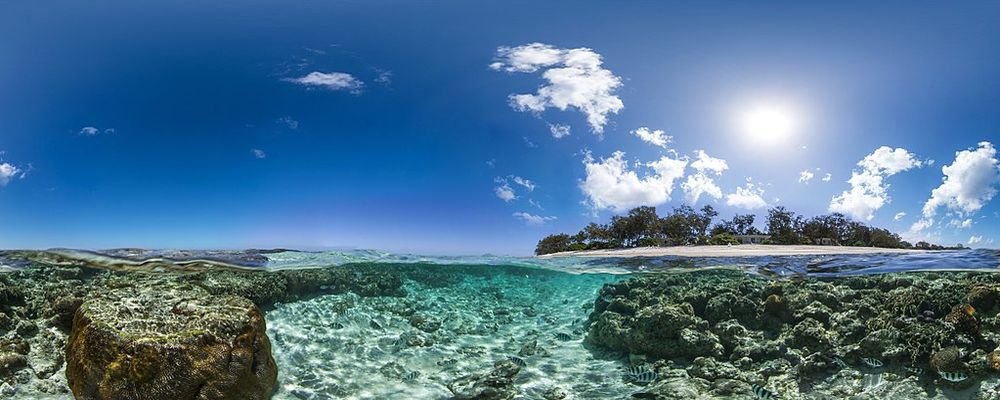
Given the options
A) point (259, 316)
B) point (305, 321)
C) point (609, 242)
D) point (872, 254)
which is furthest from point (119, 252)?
point (609, 242)

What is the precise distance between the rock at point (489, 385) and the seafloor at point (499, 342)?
0.03m

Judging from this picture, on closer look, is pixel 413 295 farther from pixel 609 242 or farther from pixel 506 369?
pixel 609 242

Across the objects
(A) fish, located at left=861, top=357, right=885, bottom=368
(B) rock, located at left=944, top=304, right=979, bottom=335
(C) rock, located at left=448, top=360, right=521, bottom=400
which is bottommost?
(C) rock, located at left=448, top=360, right=521, bottom=400

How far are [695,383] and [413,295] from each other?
27.4 ft

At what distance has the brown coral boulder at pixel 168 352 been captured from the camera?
6762mm

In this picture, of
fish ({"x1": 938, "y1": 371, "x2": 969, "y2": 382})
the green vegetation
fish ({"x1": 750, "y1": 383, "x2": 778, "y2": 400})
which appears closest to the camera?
fish ({"x1": 750, "y1": 383, "x2": 778, "y2": 400})

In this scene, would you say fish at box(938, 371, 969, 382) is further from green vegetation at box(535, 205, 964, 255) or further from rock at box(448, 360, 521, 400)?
green vegetation at box(535, 205, 964, 255)

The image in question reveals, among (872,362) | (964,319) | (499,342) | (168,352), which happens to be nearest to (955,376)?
(872,362)

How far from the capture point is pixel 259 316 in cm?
837

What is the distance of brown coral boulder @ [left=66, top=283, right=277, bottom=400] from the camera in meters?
6.76

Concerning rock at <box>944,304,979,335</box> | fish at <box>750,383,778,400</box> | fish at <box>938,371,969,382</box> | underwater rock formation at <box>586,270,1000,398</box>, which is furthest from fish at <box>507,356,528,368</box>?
rock at <box>944,304,979,335</box>

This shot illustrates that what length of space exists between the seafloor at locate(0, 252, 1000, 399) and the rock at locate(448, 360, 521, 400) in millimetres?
34

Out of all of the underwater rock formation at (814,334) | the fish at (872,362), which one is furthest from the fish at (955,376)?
the fish at (872,362)

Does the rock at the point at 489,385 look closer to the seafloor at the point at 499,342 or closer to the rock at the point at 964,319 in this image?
the seafloor at the point at 499,342
